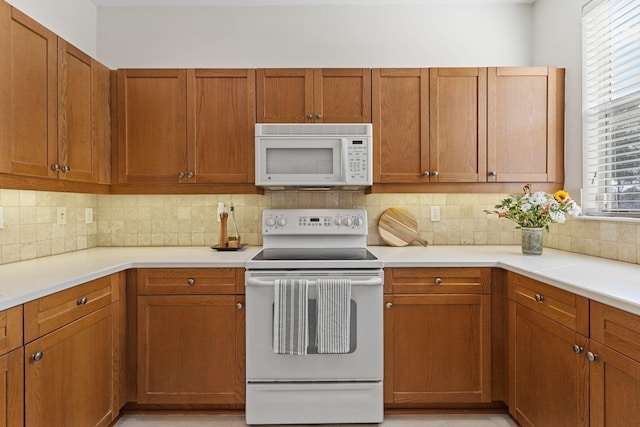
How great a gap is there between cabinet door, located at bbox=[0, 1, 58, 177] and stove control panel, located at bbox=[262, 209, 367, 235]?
126cm

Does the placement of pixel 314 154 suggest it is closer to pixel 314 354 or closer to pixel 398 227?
pixel 398 227

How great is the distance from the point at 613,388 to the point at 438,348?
2.95 feet

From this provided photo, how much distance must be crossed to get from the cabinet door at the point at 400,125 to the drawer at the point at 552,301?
2.86 ft

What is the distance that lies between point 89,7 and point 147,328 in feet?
7.35

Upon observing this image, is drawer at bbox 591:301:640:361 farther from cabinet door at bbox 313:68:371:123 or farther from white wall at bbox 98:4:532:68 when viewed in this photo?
white wall at bbox 98:4:532:68

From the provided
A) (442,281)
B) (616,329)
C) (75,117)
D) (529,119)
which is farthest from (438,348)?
(75,117)

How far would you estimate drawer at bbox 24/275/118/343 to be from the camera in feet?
4.57

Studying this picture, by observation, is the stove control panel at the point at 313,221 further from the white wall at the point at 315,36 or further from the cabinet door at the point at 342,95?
the white wall at the point at 315,36

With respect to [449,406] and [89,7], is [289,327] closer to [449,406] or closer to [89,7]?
[449,406]

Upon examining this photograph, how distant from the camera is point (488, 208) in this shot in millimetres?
2779

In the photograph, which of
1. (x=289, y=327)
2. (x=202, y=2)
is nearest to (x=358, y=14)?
(x=202, y=2)

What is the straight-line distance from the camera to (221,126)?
2.44m

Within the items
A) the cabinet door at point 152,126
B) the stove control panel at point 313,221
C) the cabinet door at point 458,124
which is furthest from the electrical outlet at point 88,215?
the cabinet door at point 458,124

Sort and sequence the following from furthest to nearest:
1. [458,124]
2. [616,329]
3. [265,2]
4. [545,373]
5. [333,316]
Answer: [265,2]
[458,124]
[333,316]
[545,373]
[616,329]
